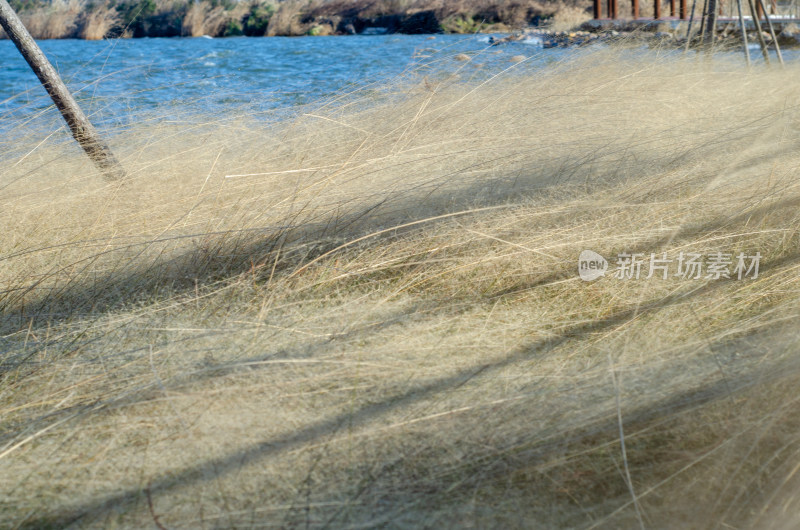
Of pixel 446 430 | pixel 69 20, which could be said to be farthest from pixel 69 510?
pixel 69 20

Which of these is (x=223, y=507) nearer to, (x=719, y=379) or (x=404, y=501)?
(x=404, y=501)

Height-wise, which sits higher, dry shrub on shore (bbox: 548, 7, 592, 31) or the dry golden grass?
the dry golden grass

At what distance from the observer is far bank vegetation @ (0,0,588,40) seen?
2241 centimetres

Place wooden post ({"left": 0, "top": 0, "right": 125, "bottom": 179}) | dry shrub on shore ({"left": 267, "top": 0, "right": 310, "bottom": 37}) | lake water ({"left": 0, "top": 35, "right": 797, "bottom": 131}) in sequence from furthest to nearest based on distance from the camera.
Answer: dry shrub on shore ({"left": 267, "top": 0, "right": 310, "bottom": 37})
lake water ({"left": 0, "top": 35, "right": 797, "bottom": 131})
wooden post ({"left": 0, "top": 0, "right": 125, "bottom": 179})

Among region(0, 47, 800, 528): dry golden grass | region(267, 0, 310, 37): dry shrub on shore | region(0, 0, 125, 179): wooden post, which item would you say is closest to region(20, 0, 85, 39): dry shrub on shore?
region(267, 0, 310, 37): dry shrub on shore

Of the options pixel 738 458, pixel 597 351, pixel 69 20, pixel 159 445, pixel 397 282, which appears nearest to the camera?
pixel 738 458

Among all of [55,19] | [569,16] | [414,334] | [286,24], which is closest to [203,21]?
[286,24]

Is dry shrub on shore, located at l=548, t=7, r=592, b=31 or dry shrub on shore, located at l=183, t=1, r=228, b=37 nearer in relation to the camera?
dry shrub on shore, located at l=548, t=7, r=592, b=31

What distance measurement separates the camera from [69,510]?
1.33 metres

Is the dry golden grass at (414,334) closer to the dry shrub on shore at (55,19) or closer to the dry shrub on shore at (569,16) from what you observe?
the dry shrub on shore at (569,16)

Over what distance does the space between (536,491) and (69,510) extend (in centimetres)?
90

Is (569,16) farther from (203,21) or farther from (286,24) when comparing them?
(203,21)

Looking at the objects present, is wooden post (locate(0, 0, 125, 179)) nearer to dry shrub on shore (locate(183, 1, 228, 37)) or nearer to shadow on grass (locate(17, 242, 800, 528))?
shadow on grass (locate(17, 242, 800, 528))

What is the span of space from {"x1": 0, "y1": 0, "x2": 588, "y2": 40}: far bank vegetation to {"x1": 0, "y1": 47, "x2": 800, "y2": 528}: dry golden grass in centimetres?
2026
